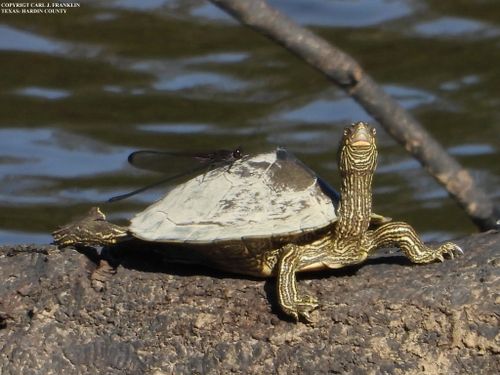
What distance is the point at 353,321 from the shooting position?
3.73m

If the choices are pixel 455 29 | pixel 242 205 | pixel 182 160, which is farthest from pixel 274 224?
pixel 455 29

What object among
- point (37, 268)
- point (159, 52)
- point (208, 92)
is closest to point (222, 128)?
point (208, 92)

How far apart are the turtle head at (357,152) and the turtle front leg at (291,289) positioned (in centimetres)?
33

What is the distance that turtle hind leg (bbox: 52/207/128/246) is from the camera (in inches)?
161

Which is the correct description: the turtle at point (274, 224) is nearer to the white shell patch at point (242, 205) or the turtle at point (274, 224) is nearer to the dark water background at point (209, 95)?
the white shell patch at point (242, 205)

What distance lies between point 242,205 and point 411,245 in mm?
532

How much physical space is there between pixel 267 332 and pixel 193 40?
5169 mm

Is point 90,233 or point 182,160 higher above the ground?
point 182,160

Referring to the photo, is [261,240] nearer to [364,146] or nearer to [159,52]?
[364,146]

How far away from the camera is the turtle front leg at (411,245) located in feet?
12.9

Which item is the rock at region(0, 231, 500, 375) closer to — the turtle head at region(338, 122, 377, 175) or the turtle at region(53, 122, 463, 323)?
the turtle at region(53, 122, 463, 323)

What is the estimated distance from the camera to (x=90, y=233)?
13.4ft

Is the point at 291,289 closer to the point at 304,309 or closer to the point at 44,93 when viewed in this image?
the point at 304,309

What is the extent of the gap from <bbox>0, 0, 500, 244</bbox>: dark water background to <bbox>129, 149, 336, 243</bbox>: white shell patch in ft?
9.69
